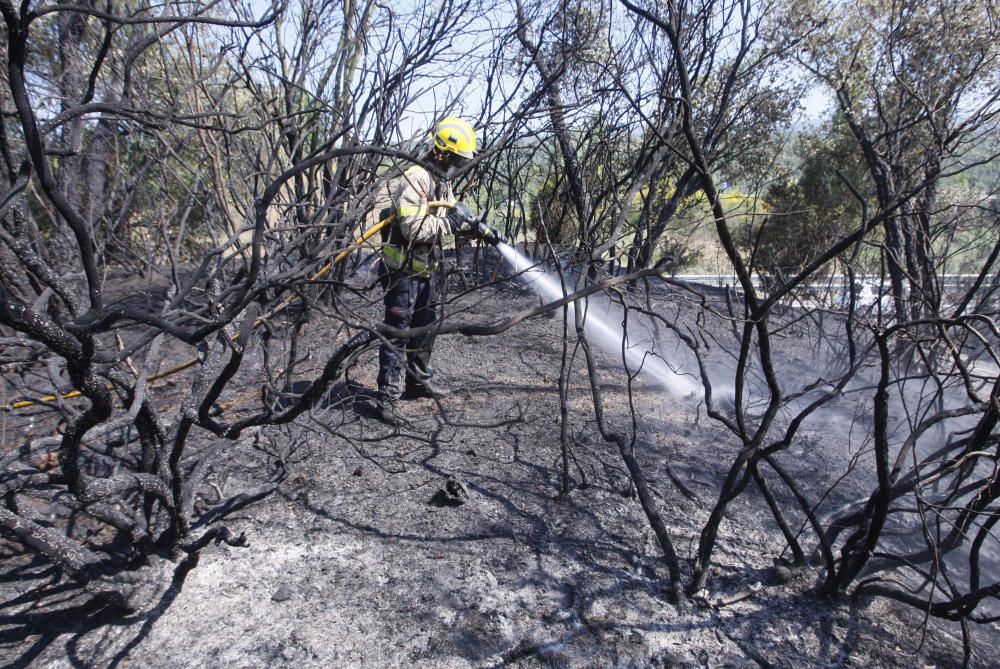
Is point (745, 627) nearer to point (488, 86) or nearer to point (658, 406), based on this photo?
point (658, 406)

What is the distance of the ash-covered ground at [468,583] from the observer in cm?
243

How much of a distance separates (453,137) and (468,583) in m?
2.72

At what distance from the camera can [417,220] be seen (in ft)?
13.5

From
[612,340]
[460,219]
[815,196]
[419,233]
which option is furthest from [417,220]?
[815,196]

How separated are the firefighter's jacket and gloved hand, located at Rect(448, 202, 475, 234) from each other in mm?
61

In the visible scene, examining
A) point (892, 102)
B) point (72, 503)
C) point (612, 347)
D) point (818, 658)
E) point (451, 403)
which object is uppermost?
point (892, 102)

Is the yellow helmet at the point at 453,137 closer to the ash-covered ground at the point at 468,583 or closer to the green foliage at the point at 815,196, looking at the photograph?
the ash-covered ground at the point at 468,583

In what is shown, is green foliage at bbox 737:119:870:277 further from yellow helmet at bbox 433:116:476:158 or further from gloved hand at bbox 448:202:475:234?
yellow helmet at bbox 433:116:476:158

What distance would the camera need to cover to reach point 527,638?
251 cm

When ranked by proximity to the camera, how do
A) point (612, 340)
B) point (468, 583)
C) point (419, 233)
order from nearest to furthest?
1. point (468, 583)
2. point (419, 233)
3. point (612, 340)

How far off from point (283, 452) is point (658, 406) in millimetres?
2599

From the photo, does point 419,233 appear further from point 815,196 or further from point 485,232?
point 815,196

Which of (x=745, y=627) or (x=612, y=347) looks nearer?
(x=745, y=627)

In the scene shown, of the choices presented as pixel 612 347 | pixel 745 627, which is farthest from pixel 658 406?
pixel 745 627
